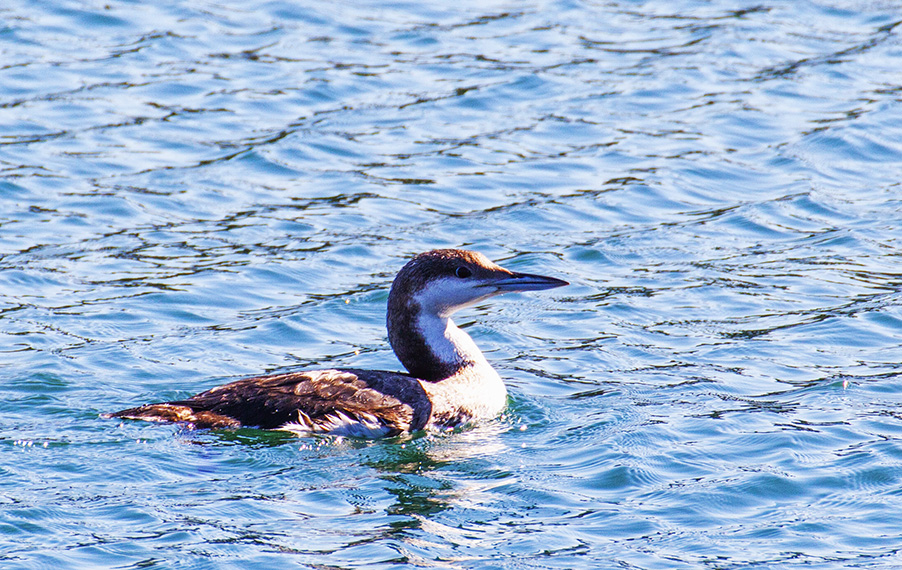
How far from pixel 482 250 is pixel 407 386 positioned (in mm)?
3513

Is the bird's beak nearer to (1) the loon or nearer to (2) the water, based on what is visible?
(1) the loon

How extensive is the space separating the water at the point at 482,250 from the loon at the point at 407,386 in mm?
147

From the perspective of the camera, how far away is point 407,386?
A: 9.31m

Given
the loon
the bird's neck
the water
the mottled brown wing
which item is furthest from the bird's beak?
the mottled brown wing

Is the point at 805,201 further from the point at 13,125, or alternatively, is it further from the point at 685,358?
the point at 13,125

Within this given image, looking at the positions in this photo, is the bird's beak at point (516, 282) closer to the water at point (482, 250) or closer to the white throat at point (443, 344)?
the white throat at point (443, 344)

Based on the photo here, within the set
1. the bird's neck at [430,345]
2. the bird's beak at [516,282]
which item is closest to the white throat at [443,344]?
the bird's neck at [430,345]

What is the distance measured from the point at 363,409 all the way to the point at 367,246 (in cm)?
388

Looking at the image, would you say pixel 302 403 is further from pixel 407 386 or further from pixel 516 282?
pixel 516 282

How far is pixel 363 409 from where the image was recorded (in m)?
9.02

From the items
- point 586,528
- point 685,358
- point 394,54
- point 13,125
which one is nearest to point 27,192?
point 13,125

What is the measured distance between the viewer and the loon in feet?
29.1

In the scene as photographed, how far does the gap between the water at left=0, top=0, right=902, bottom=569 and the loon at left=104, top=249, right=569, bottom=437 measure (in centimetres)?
15

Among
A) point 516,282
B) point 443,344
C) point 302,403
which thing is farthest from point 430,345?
point 302,403
